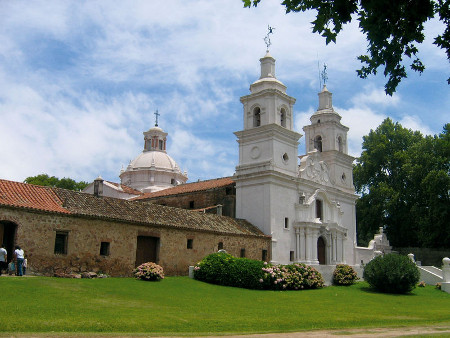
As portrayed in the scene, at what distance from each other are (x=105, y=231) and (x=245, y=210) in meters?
13.0

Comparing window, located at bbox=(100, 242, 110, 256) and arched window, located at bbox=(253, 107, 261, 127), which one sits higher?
arched window, located at bbox=(253, 107, 261, 127)

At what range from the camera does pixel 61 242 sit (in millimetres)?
20891

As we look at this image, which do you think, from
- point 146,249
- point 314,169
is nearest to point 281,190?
point 314,169

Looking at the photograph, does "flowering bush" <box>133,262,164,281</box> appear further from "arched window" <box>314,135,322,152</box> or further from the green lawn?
"arched window" <box>314,135,322,152</box>

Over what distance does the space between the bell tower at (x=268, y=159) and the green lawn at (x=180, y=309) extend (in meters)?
10.00

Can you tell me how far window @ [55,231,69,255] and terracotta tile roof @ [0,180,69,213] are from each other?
3.28ft

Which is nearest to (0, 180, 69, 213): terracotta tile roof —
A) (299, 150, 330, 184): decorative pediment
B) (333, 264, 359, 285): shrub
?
(333, 264, 359, 285): shrub

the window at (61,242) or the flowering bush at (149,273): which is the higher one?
the window at (61,242)

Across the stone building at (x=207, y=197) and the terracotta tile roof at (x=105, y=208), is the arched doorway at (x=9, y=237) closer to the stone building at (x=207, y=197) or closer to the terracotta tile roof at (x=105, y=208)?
the terracotta tile roof at (x=105, y=208)

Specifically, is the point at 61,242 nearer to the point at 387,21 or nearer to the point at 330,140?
the point at 387,21

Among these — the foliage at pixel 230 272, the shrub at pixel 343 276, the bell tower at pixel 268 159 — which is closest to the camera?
the foliage at pixel 230 272

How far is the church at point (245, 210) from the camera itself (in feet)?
68.9

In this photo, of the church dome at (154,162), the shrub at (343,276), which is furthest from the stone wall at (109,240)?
the church dome at (154,162)

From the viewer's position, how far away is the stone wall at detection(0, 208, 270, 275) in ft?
64.6
